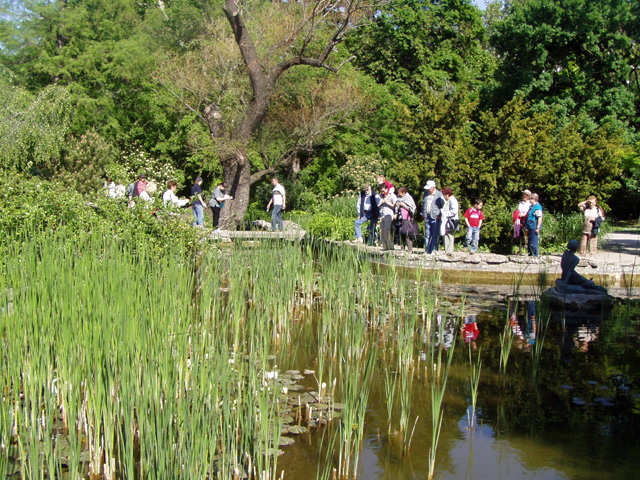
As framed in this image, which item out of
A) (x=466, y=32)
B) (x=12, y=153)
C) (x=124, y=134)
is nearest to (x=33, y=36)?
(x=124, y=134)

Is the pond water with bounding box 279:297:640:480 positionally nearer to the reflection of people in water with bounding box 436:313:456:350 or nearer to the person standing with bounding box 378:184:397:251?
the reflection of people in water with bounding box 436:313:456:350

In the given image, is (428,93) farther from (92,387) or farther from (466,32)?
(466,32)

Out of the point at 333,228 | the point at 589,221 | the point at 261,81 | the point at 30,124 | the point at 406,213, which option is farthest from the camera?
the point at 30,124

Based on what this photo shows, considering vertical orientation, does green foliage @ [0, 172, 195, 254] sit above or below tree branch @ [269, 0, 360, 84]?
below

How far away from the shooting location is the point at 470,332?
325 inches

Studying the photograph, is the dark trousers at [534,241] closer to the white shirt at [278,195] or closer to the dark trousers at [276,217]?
the dark trousers at [276,217]

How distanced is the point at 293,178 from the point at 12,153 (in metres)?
12.1

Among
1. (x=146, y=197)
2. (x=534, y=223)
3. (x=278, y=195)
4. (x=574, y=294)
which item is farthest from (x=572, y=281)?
(x=278, y=195)

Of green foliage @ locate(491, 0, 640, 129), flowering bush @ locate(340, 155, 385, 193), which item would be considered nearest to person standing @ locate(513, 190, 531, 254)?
flowering bush @ locate(340, 155, 385, 193)

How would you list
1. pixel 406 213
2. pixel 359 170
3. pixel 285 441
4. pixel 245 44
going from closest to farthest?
pixel 285 441 → pixel 406 213 → pixel 245 44 → pixel 359 170

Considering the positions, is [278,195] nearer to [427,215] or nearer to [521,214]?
[427,215]

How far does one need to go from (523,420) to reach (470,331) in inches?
119

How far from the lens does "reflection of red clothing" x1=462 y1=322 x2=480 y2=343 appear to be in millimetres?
7899

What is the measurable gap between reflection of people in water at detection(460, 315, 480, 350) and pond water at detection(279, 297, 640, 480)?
4 cm
